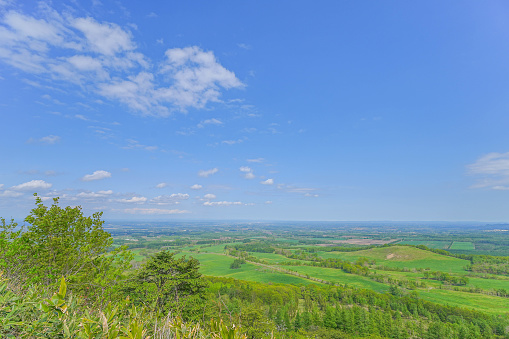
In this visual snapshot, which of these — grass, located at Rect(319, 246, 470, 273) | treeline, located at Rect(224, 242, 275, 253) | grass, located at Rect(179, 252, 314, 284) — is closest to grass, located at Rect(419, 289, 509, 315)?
grass, located at Rect(319, 246, 470, 273)

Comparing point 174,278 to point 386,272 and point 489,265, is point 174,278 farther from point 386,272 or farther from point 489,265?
point 489,265

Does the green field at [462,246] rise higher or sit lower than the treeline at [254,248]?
higher

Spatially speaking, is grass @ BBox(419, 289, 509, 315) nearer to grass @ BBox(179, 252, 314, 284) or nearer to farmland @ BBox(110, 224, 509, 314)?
farmland @ BBox(110, 224, 509, 314)

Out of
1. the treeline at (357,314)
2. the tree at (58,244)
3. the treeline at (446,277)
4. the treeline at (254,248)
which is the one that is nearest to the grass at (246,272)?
the treeline at (357,314)

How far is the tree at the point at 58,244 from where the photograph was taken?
11.6 m

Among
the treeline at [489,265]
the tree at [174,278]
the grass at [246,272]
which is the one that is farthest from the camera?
the treeline at [489,265]

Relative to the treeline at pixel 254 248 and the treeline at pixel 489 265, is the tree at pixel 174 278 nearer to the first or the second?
the treeline at pixel 254 248

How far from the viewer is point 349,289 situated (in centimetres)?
7081

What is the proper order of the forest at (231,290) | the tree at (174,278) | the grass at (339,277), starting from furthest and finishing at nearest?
1. the grass at (339,277)
2. the tree at (174,278)
3. the forest at (231,290)

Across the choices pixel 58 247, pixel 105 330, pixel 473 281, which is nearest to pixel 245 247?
pixel 473 281

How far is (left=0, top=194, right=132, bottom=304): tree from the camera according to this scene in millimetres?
11633

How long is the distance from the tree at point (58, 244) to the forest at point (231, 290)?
7 centimetres

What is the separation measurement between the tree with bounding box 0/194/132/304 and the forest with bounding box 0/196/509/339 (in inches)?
2.6

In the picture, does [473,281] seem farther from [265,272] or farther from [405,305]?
[265,272]
